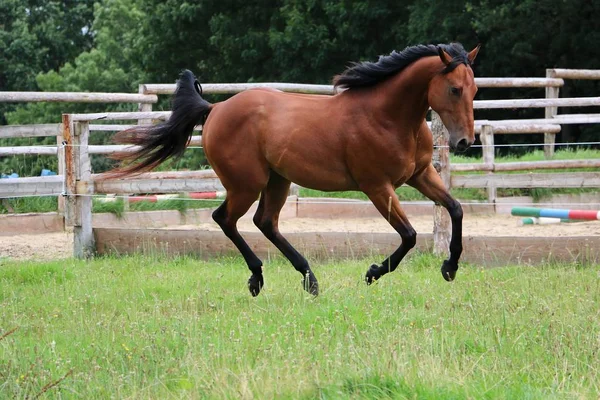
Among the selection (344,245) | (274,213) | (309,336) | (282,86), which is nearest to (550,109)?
(282,86)

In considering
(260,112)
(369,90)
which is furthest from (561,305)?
(260,112)

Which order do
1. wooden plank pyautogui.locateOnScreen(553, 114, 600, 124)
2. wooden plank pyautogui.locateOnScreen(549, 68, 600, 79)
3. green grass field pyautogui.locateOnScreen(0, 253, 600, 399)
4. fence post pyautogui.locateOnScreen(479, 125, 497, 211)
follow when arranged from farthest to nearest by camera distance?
wooden plank pyautogui.locateOnScreen(549, 68, 600, 79) < wooden plank pyautogui.locateOnScreen(553, 114, 600, 124) < fence post pyautogui.locateOnScreen(479, 125, 497, 211) < green grass field pyautogui.locateOnScreen(0, 253, 600, 399)

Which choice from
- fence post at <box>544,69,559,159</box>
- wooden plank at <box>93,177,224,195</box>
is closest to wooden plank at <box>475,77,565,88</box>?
fence post at <box>544,69,559,159</box>

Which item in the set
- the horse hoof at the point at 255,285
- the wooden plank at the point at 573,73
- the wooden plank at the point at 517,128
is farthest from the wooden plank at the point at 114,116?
the wooden plank at the point at 573,73

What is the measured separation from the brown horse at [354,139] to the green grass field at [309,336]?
0.51 m

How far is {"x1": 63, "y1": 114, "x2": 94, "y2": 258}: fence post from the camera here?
34.3 ft

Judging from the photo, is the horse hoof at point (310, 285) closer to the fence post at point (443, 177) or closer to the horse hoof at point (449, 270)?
the horse hoof at point (449, 270)

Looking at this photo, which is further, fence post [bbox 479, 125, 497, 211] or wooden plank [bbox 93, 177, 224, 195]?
fence post [bbox 479, 125, 497, 211]

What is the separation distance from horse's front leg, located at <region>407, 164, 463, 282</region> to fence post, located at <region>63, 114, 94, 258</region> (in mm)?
4225

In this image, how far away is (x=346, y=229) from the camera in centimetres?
1246

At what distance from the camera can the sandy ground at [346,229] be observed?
11.2 metres

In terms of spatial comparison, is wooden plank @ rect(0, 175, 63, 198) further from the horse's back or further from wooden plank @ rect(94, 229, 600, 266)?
the horse's back

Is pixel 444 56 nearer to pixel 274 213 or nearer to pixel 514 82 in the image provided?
pixel 274 213

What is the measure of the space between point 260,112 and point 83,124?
3.42 metres
